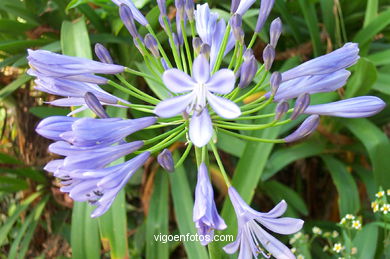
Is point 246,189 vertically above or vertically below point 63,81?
below

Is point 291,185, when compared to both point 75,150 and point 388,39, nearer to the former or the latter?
point 388,39

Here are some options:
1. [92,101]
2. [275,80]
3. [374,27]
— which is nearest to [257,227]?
[275,80]

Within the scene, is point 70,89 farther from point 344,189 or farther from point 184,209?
point 344,189

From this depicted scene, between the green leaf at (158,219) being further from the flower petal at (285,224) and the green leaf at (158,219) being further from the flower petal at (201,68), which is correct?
the flower petal at (201,68)

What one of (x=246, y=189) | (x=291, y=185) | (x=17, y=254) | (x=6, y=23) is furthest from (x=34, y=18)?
(x=291, y=185)

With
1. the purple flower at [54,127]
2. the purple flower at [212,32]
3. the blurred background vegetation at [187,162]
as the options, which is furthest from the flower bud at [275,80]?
the blurred background vegetation at [187,162]

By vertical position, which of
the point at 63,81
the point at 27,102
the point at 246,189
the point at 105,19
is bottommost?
the point at 246,189

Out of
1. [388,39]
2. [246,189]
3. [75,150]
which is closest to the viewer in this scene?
[75,150]
